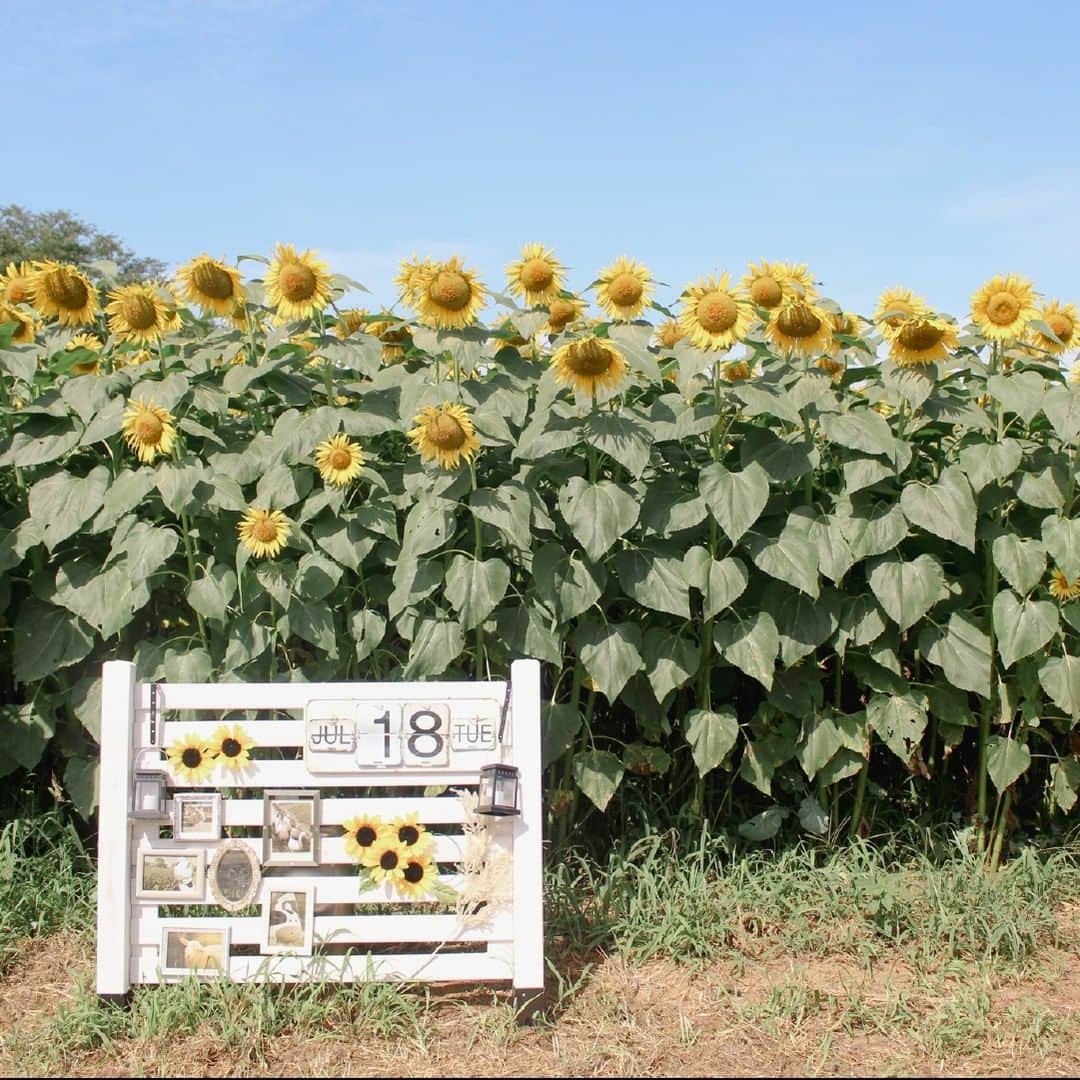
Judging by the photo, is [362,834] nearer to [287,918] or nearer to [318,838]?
[318,838]

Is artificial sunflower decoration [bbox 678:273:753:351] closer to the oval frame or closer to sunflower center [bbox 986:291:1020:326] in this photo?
sunflower center [bbox 986:291:1020:326]

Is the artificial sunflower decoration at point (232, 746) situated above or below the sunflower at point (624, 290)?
below

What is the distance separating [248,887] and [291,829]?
0.63 feet

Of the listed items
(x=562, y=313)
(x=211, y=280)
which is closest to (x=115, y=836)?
(x=211, y=280)

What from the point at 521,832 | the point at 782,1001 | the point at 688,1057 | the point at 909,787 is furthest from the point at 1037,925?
the point at 521,832

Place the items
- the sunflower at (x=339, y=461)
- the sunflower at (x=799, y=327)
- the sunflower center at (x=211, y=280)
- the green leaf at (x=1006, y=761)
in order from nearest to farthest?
1. the sunflower at (x=339, y=461)
2. the sunflower at (x=799, y=327)
3. the sunflower center at (x=211, y=280)
4. the green leaf at (x=1006, y=761)

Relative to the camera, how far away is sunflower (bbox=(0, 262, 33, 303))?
173 inches

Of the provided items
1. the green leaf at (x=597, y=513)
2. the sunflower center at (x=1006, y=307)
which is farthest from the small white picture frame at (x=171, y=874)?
the sunflower center at (x=1006, y=307)

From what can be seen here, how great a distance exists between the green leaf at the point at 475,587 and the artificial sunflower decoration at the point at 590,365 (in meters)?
0.59

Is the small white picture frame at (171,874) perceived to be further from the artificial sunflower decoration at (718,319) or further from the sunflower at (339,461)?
the artificial sunflower decoration at (718,319)

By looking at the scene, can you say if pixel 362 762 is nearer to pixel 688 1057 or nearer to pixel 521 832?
pixel 521 832

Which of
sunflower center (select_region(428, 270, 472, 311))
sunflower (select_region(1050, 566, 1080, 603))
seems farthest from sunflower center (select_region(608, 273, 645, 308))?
sunflower (select_region(1050, 566, 1080, 603))

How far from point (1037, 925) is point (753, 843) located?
98cm

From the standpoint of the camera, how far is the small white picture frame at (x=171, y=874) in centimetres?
353
